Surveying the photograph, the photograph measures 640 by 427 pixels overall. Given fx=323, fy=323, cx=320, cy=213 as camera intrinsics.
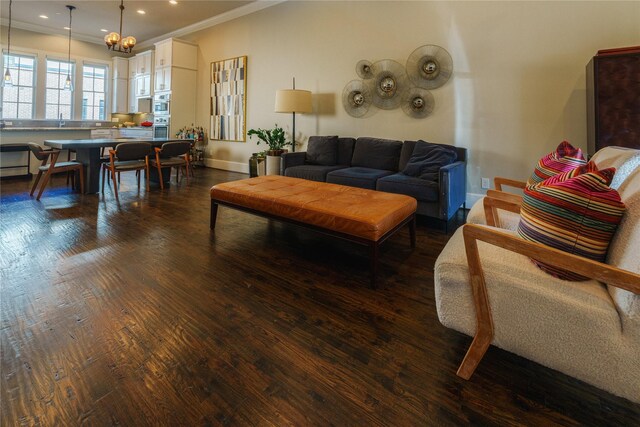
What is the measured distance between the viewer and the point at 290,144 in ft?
18.8

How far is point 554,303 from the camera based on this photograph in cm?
110

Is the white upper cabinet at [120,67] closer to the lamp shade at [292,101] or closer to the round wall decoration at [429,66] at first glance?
the lamp shade at [292,101]

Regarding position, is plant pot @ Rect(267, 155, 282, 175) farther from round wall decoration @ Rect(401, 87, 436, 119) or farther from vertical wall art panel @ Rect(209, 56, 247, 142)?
round wall decoration @ Rect(401, 87, 436, 119)

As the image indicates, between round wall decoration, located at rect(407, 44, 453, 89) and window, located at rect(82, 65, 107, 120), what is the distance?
8202 millimetres

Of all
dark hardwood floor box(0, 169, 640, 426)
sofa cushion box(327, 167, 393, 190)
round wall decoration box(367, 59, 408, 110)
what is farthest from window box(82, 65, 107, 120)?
sofa cushion box(327, 167, 393, 190)

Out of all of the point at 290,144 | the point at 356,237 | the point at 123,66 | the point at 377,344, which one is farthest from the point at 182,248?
the point at 123,66

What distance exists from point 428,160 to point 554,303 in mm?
2637

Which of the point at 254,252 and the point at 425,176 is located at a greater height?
the point at 425,176

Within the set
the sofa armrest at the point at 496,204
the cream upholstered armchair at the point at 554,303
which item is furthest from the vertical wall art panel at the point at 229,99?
→ the cream upholstered armchair at the point at 554,303

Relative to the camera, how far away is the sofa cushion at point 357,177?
3.67 m

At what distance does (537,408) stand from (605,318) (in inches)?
16.8

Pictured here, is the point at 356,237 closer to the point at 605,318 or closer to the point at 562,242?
the point at 562,242

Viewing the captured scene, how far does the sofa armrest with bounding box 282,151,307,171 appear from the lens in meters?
4.49

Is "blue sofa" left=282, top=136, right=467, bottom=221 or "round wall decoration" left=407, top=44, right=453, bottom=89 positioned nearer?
"blue sofa" left=282, top=136, right=467, bottom=221
